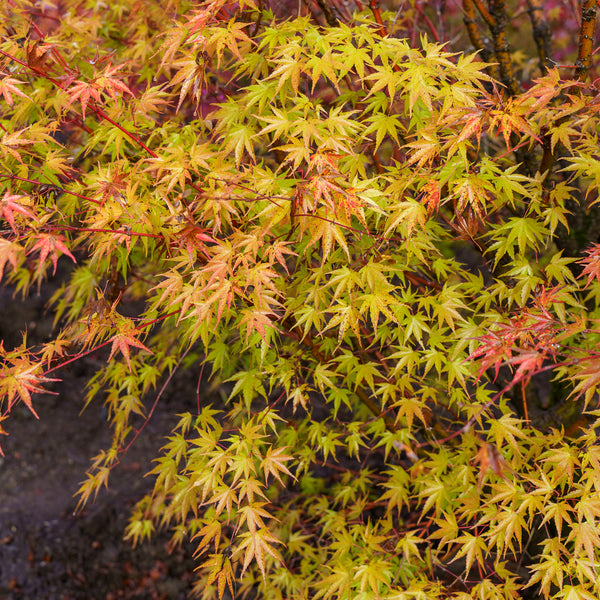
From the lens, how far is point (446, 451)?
8.41 feet

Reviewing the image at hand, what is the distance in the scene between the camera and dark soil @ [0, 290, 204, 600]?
434cm

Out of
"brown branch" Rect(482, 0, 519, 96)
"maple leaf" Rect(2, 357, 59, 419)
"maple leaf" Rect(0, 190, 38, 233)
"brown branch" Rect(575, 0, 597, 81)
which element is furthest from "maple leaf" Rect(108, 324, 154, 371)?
"brown branch" Rect(482, 0, 519, 96)

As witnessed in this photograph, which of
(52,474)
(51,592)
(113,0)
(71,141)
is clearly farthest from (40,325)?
(113,0)

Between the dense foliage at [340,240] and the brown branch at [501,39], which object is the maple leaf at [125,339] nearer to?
the dense foliage at [340,240]

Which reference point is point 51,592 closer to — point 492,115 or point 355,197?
point 355,197

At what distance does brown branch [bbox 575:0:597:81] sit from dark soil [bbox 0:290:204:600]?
4664 millimetres

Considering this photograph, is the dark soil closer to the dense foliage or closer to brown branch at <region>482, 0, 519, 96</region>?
the dense foliage

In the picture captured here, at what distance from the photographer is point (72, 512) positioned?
4910 mm

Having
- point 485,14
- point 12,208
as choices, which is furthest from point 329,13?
point 12,208

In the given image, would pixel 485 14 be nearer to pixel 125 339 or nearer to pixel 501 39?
pixel 501 39

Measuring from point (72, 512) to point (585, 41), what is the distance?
556 centimetres

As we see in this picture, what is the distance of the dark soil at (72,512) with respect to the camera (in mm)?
4340

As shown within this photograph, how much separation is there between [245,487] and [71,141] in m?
2.34

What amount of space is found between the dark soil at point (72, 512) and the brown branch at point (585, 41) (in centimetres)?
466
